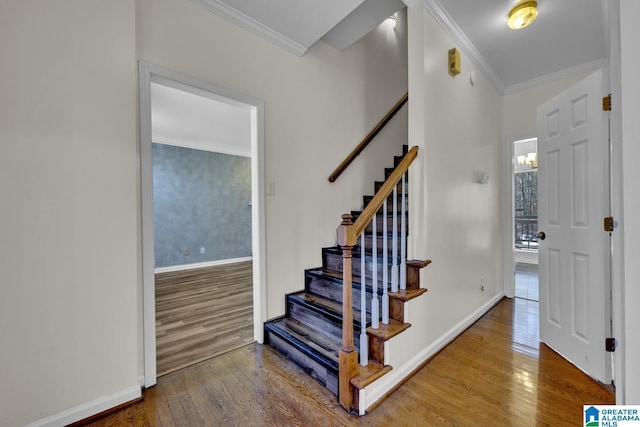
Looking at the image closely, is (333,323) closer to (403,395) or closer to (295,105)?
(403,395)

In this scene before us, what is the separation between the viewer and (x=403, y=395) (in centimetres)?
165

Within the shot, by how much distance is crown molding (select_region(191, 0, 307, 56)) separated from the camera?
1.97 m

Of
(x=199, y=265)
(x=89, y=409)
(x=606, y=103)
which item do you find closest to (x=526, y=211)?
(x=606, y=103)

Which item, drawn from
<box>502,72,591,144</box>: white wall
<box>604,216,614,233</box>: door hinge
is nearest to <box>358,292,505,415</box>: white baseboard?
<box>604,216,614,233</box>: door hinge

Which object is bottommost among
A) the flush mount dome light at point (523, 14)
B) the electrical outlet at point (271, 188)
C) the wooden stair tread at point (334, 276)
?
the wooden stair tread at point (334, 276)

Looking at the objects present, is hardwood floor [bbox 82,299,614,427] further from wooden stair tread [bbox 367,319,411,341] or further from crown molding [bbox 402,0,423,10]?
crown molding [bbox 402,0,423,10]

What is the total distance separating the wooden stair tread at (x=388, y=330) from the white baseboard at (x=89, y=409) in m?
1.46

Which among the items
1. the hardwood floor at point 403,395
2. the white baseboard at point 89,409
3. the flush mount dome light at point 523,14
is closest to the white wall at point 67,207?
the white baseboard at point 89,409

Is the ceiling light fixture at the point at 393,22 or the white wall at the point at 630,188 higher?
the ceiling light fixture at the point at 393,22

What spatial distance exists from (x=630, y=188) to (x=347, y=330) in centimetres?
133

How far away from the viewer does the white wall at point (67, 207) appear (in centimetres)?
128

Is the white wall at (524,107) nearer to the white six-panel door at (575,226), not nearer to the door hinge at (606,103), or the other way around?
the white six-panel door at (575,226)

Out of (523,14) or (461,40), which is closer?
(523,14)

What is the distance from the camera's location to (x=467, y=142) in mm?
2635
